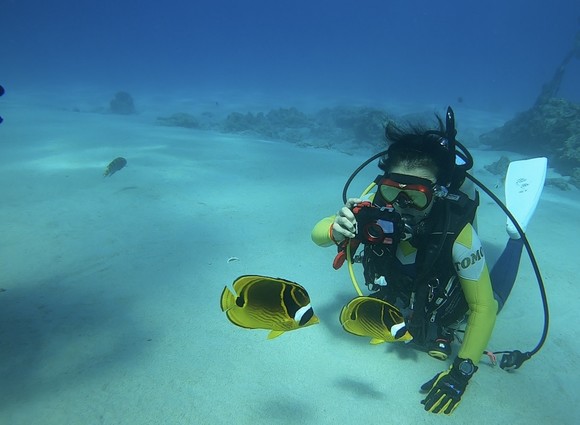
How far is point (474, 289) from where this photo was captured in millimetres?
2369

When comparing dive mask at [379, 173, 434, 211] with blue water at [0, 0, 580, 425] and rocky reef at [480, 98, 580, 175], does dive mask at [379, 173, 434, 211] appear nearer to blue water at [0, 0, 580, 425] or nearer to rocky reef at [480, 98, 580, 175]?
blue water at [0, 0, 580, 425]

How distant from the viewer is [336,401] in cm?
244

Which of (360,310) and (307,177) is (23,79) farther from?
(360,310)

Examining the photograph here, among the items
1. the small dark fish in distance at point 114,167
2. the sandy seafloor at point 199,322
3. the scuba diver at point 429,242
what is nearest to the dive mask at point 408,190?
the scuba diver at point 429,242

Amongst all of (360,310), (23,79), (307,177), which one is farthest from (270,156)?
(23,79)

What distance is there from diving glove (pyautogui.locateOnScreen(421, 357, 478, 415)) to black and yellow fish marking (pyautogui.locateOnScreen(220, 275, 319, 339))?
1.59 m

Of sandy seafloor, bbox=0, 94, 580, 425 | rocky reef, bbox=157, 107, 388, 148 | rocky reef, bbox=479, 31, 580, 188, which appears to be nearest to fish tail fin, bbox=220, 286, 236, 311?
sandy seafloor, bbox=0, 94, 580, 425

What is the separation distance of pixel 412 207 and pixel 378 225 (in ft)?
1.02

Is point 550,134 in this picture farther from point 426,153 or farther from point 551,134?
point 426,153

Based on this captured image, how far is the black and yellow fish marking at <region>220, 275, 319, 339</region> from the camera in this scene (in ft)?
4.74

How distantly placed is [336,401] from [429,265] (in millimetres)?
1288

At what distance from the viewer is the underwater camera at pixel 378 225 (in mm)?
2121

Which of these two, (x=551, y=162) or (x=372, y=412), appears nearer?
(x=372, y=412)

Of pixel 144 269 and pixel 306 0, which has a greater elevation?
pixel 306 0
